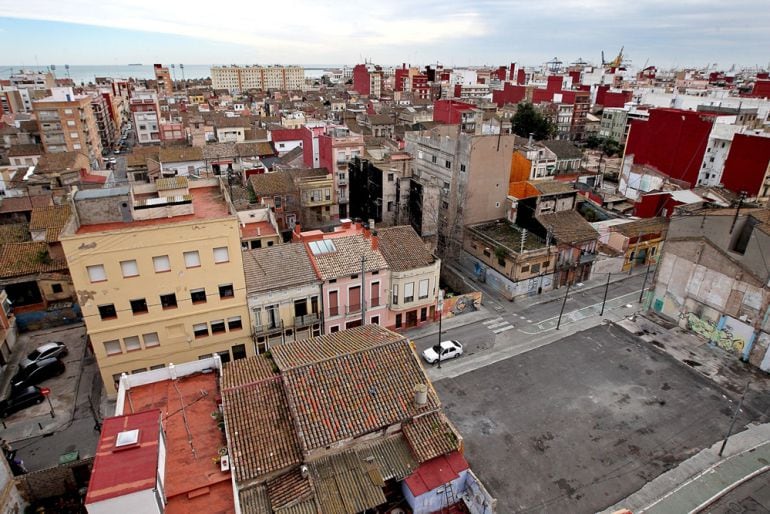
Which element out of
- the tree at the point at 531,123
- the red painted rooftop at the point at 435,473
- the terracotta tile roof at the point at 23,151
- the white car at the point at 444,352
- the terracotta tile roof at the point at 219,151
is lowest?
the white car at the point at 444,352

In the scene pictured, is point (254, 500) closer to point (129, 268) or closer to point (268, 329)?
point (268, 329)

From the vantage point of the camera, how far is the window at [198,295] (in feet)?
99.2

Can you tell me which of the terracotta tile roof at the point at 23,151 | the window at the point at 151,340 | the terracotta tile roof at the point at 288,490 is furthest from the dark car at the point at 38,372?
the terracotta tile roof at the point at 23,151

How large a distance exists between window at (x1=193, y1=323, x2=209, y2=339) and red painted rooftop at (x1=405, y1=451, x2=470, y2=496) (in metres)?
17.9

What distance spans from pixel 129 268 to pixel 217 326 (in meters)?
7.07

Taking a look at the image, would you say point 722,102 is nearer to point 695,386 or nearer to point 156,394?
point 695,386

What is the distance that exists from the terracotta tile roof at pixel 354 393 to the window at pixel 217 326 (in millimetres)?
11991

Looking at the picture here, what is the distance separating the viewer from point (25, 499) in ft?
74.2

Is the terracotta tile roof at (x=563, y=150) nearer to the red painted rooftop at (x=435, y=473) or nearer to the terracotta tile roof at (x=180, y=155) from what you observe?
the terracotta tile roof at (x=180, y=155)

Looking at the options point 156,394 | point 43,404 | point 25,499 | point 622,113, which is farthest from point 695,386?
point 622,113

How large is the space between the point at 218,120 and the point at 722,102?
108829 millimetres

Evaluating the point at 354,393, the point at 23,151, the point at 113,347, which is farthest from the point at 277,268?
the point at 23,151

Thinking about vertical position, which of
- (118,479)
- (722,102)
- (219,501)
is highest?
(722,102)

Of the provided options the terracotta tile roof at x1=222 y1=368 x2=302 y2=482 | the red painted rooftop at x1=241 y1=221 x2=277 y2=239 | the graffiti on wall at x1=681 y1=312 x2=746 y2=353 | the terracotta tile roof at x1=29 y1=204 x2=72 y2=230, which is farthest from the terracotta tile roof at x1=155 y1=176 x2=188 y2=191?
the graffiti on wall at x1=681 y1=312 x2=746 y2=353
